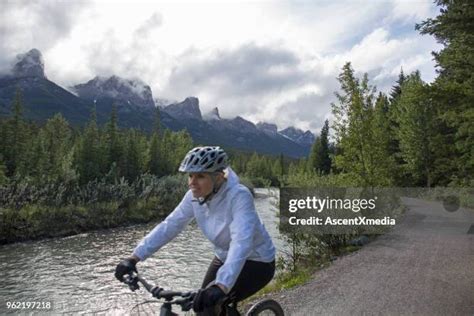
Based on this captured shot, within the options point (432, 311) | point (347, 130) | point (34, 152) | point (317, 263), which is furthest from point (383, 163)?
point (34, 152)

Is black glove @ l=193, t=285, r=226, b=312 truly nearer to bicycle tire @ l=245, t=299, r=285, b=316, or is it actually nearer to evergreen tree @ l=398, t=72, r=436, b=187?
bicycle tire @ l=245, t=299, r=285, b=316

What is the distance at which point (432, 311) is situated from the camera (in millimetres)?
6934

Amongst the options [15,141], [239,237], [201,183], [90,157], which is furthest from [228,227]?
[90,157]

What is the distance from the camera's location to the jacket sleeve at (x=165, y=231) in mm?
3590

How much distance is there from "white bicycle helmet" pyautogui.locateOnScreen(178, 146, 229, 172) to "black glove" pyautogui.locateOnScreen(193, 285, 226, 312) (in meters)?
0.98

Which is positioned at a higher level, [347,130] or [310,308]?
[347,130]

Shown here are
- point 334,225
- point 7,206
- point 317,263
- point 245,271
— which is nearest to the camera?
point 245,271

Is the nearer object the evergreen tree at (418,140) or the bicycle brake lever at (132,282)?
the bicycle brake lever at (132,282)

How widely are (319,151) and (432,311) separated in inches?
2159

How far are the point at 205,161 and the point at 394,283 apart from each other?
6.78m

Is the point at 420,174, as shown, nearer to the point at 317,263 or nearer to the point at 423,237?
the point at 423,237

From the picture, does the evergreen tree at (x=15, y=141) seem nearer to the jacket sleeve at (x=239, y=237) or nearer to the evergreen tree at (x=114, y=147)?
the evergreen tree at (x=114, y=147)

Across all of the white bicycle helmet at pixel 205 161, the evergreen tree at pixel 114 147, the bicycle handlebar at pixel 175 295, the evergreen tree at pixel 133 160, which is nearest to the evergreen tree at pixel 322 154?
the evergreen tree at pixel 133 160

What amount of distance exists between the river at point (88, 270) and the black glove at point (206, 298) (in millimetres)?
7872
